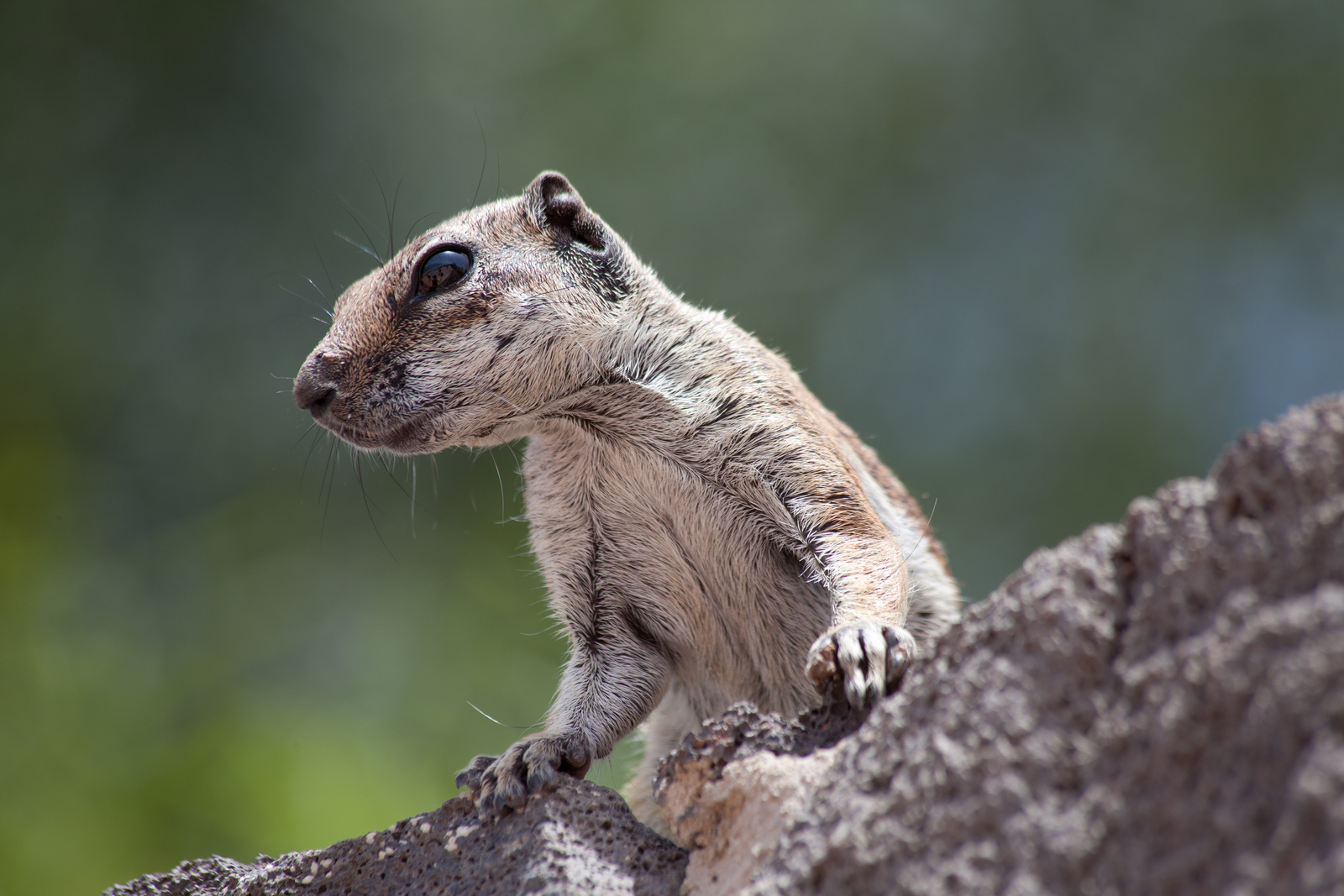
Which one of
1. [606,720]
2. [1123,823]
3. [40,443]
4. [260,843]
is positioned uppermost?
[40,443]

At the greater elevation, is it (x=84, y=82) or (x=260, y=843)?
(x=84, y=82)

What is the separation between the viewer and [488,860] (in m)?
2.16

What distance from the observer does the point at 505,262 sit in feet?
9.62

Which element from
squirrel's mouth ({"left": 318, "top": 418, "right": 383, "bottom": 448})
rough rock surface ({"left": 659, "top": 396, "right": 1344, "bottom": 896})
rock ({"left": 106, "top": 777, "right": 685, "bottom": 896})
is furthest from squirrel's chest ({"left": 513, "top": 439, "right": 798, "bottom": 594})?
rough rock surface ({"left": 659, "top": 396, "right": 1344, "bottom": 896})

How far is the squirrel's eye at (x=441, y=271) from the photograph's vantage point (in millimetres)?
2885

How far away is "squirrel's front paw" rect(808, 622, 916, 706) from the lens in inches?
80.4

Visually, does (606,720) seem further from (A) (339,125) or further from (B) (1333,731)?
(A) (339,125)

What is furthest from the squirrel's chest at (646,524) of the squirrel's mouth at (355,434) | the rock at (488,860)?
Result: the rock at (488,860)

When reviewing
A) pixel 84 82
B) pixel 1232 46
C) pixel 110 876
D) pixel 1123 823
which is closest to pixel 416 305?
pixel 1123 823

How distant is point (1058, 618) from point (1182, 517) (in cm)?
23

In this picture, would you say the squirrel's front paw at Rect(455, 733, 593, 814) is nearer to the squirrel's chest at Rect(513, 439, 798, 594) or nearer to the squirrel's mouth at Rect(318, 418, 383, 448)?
the squirrel's chest at Rect(513, 439, 798, 594)

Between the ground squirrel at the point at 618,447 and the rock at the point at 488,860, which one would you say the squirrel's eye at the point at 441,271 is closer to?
the ground squirrel at the point at 618,447

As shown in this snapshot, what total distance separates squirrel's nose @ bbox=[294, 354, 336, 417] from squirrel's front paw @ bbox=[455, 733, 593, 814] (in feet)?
3.21

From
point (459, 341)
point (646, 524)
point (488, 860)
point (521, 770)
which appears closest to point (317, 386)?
point (459, 341)
